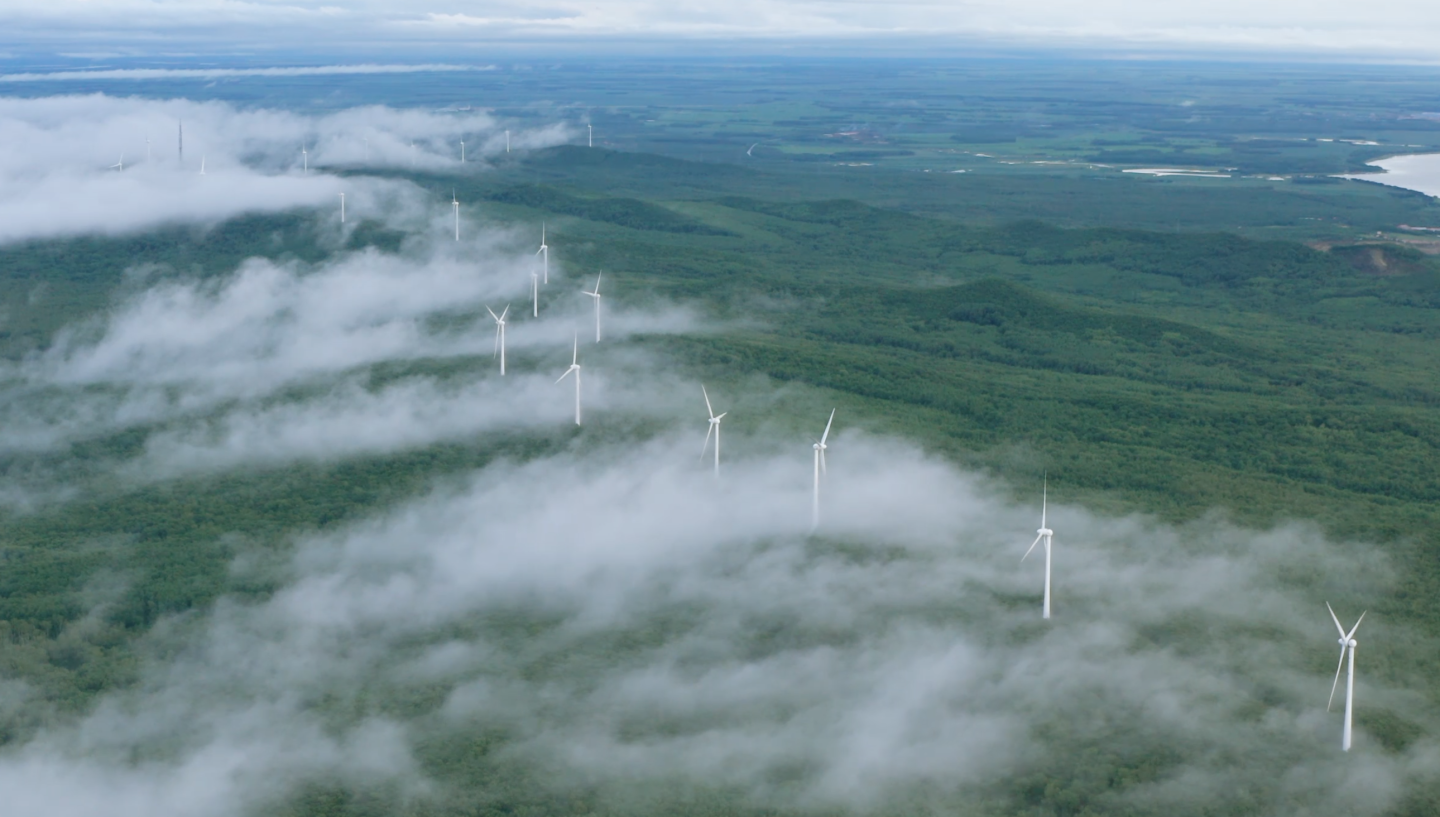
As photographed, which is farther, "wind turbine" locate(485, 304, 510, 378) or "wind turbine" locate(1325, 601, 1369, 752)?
"wind turbine" locate(485, 304, 510, 378)

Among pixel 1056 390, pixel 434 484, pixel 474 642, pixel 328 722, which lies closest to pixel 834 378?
pixel 1056 390

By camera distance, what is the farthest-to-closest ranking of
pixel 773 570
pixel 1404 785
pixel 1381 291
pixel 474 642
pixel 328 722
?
pixel 1381 291
pixel 773 570
pixel 474 642
pixel 328 722
pixel 1404 785

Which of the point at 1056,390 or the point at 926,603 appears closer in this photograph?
the point at 926,603

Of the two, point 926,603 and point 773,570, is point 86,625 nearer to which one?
point 773,570

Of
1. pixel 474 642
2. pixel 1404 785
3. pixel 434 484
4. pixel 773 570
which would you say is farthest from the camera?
pixel 434 484

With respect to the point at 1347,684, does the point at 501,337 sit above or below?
above

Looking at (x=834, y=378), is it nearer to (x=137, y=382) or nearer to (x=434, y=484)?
(x=434, y=484)

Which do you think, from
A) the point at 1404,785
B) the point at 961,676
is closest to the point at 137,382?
the point at 961,676

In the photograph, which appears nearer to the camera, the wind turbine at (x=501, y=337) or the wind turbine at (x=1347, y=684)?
the wind turbine at (x=1347, y=684)

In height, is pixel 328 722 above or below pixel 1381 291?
below

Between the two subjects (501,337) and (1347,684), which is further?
(501,337)
